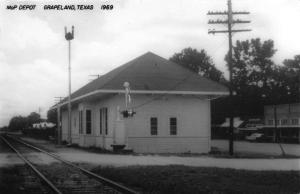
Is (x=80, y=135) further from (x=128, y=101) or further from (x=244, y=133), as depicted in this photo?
(x=244, y=133)

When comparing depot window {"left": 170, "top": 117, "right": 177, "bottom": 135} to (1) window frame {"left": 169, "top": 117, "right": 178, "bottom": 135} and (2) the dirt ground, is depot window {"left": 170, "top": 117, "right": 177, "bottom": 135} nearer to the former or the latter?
(1) window frame {"left": 169, "top": 117, "right": 178, "bottom": 135}

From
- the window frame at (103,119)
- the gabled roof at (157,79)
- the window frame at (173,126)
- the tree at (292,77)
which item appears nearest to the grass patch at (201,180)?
the gabled roof at (157,79)

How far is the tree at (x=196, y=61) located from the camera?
75.1m

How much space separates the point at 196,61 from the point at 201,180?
205 ft

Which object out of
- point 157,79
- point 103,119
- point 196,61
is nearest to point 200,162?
point 157,79

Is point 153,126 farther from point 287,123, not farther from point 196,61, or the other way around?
point 196,61

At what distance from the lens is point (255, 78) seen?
8456cm

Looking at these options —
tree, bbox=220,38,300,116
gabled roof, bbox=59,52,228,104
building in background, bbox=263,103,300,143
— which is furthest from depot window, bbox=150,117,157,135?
tree, bbox=220,38,300,116

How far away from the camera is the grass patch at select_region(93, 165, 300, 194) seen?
39.8 ft

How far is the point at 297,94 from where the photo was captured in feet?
261

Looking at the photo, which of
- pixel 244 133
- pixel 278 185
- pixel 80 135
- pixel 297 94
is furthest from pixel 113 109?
pixel 297 94

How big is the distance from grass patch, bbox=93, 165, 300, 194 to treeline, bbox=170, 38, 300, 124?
60.5 metres

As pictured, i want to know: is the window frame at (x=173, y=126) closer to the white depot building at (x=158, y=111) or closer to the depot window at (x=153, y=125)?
the white depot building at (x=158, y=111)

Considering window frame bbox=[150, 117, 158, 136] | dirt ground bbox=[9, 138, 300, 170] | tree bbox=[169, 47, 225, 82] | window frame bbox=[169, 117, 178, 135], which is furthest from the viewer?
tree bbox=[169, 47, 225, 82]
